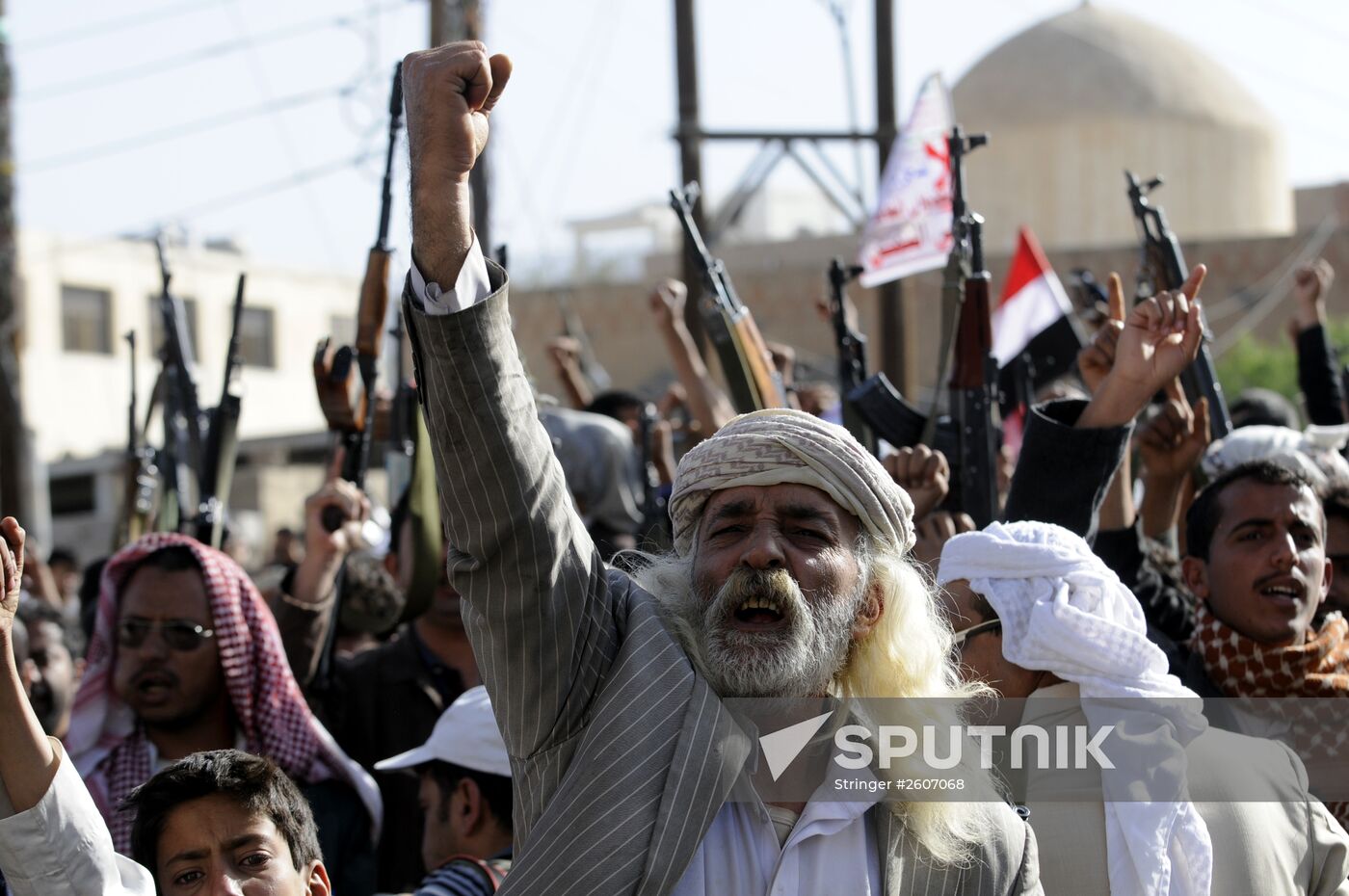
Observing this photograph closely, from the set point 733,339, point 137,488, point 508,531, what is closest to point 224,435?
point 137,488

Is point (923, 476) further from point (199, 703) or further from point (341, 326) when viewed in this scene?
A: point (341, 326)

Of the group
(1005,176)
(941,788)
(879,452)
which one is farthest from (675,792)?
(1005,176)

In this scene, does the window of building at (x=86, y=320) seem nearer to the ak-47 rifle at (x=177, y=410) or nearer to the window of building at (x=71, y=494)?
the window of building at (x=71, y=494)

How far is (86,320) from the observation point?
3050cm

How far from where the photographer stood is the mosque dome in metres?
32.6

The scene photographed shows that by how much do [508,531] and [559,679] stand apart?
25 centimetres

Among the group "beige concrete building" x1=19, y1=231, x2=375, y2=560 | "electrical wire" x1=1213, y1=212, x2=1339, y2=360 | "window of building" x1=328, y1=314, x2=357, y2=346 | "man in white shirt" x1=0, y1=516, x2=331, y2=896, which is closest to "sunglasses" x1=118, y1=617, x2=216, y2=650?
"man in white shirt" x1=0, y1=516, x2=331, y2=896

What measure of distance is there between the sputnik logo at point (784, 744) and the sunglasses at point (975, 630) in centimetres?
61

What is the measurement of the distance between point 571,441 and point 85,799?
3550mm

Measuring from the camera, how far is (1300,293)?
5.73 meters

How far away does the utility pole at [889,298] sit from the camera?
10.6 metres

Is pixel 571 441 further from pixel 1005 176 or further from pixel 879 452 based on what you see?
pixel 1005 176

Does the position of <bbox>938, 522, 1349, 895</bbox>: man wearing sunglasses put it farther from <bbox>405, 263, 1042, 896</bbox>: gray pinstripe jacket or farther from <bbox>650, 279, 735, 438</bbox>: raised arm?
<bbox>650, 279, 735, 438</bbox>: raised arm
